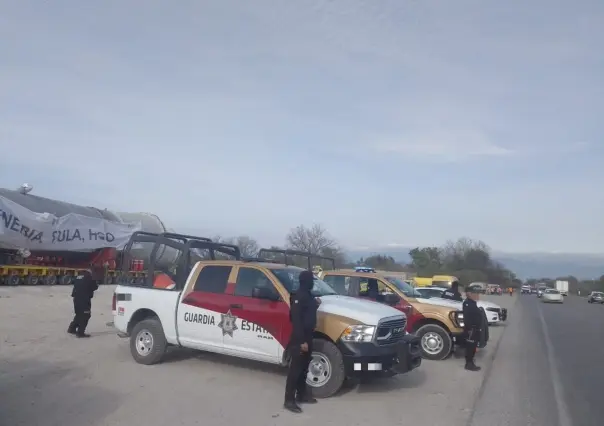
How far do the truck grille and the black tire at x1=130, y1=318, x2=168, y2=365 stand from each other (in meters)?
3.69

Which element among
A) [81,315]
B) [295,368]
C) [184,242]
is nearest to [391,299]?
[184,242]

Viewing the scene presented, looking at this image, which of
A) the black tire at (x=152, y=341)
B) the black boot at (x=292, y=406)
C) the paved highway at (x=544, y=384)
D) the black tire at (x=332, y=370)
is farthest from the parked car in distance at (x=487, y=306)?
the black boot at (x=292, y=406)

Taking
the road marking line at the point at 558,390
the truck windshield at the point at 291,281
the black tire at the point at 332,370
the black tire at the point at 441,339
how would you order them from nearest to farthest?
the road marking line at the point at 558,390
the black tire at the point at 332,370
the truck windshield at the point at 291,281
the black tire at the point at 441,339

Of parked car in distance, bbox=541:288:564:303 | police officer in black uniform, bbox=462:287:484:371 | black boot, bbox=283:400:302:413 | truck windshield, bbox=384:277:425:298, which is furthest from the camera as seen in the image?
parked car in distance, bbox=541:288:564:303

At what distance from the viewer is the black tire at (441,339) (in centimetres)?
1191

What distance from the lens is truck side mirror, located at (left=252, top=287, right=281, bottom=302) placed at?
8.48 meters

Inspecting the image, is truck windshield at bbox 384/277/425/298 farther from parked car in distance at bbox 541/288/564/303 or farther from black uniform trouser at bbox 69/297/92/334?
parked car in distance at bbox 541/288/564/303

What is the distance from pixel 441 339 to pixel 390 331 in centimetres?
403

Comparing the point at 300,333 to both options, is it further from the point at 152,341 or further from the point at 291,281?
the point at 152,341

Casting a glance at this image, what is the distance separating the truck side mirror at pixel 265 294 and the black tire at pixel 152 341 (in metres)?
2.16

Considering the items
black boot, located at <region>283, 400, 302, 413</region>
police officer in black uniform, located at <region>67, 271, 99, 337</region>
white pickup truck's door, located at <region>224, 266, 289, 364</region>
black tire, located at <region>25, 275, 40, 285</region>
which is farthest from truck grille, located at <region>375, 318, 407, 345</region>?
black tire, located at <region>25, 275, 40, 285</region>

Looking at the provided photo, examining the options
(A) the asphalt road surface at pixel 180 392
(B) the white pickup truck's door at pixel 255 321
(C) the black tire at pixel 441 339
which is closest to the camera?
(A) the asphalt road surface at pixel 180 392

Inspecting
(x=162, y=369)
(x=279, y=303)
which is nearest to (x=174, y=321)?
(x=162, y=369)

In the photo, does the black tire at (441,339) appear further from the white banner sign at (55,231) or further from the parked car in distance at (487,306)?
the white banner sign at (55,231)
